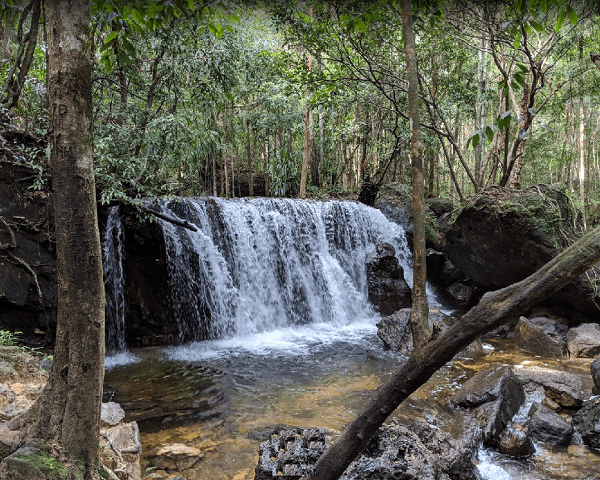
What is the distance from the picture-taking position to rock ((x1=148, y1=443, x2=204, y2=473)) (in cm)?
369

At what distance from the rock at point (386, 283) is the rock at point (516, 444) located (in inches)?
249

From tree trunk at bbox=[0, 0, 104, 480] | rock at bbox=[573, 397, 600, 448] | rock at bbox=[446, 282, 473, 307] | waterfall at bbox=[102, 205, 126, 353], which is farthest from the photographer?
rock at bbox=[446, 282, 473, 307]

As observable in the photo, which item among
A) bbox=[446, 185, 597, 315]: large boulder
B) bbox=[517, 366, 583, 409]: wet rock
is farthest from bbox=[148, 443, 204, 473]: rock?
bbox=[446, 185, 597, 315]: large boulder

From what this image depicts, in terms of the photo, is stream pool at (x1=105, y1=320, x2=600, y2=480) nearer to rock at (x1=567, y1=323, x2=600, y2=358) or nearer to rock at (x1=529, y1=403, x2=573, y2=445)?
rock at (x1=529, y1=403, x2=573, y2=445)

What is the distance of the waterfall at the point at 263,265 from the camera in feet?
27.6

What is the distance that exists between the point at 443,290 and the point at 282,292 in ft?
15.3

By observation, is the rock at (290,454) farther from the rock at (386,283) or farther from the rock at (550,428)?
the rock at (386,283)

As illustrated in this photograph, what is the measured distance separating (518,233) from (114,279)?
7880 mm

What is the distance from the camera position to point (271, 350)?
7.45 metres

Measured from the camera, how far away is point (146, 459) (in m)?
3.80

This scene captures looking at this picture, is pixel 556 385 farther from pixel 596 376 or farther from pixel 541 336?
pixel 541 336

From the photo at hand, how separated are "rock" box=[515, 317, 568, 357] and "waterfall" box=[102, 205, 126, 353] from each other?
7278 mm

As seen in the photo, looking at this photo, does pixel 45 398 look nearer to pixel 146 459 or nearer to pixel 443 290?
pixel 146 459

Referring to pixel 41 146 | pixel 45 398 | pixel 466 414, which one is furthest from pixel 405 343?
pixel 41 146
